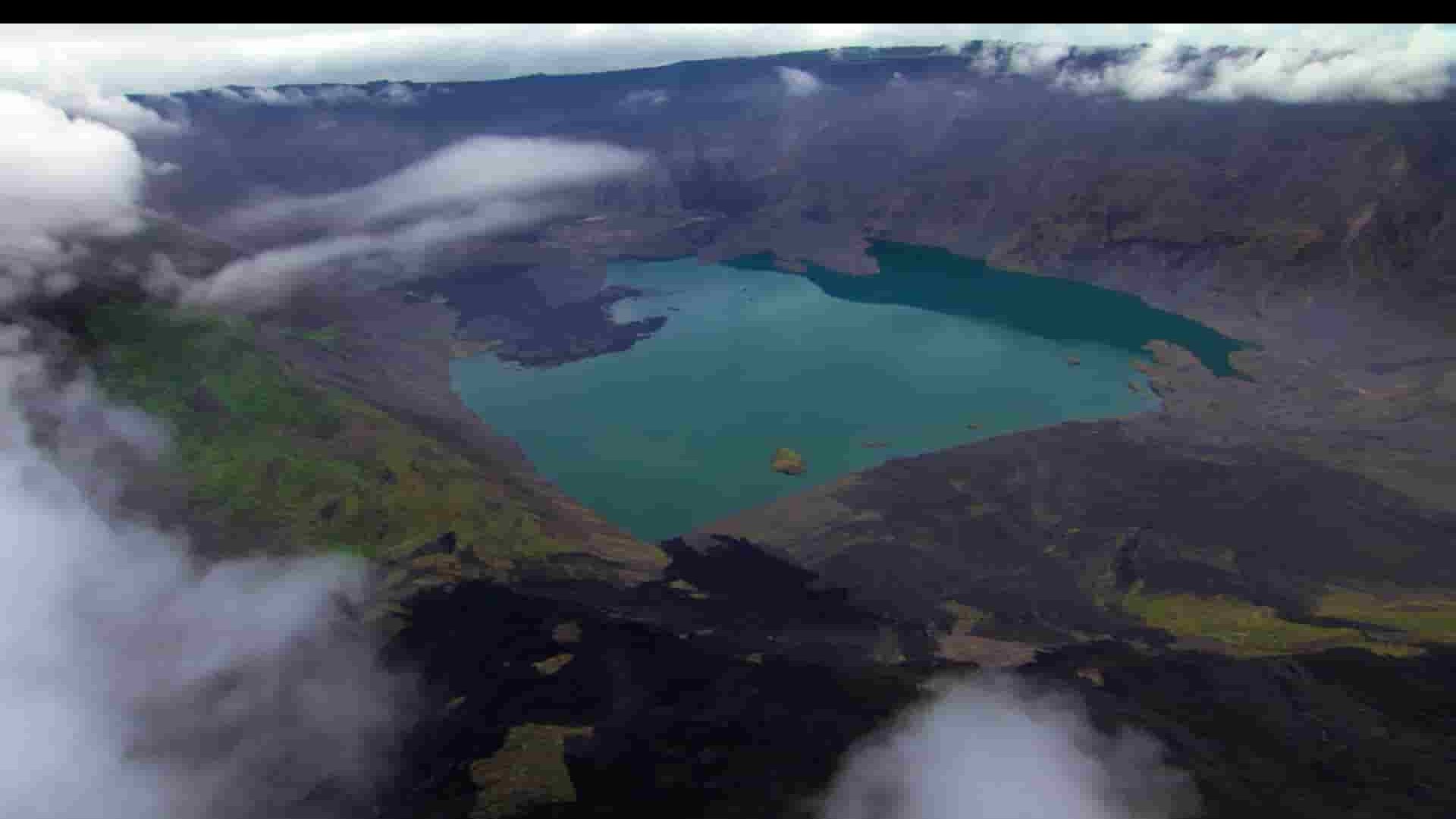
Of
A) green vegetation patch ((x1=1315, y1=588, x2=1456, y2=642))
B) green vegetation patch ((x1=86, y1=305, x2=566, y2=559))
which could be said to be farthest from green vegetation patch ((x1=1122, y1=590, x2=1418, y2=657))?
green vegetation patch ((x1=86, y1=305, x2=566, y2=559))

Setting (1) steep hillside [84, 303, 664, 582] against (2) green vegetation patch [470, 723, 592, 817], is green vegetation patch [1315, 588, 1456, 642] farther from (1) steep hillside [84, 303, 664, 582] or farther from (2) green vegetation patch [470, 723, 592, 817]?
(2) green vegetation patch [470, 723, 592, 817]

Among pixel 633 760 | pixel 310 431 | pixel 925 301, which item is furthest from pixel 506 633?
pixel 925 301

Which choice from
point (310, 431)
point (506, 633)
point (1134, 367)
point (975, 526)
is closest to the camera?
point (506, 633)

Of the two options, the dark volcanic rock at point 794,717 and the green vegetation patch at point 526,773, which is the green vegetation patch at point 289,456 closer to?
the dark volcanic rock at point 794,717

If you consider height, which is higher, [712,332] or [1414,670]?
[1414,670]

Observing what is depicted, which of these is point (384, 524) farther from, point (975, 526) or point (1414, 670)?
point (1414, 670)
